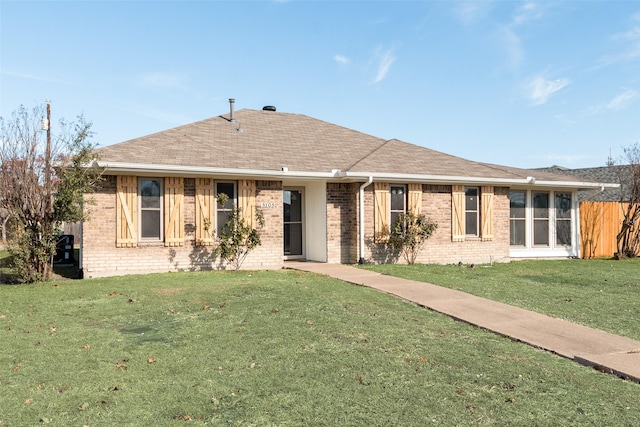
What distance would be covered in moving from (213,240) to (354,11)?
793cm

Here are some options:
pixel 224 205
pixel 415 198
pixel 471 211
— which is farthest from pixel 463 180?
pixel 224 205

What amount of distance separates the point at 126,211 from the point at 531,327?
9.46m

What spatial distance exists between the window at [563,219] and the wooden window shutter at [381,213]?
24.2ft

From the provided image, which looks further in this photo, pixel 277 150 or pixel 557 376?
pixel 277 150

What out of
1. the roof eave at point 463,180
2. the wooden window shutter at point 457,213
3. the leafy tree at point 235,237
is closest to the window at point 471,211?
the wooden window shutter at point 457,213

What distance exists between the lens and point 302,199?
1544cm

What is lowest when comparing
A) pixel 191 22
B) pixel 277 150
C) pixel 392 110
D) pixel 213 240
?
pixel 213 240

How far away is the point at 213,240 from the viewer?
12.8m

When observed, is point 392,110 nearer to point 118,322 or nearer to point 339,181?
point 339,181

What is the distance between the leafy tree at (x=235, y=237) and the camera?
12742 mm

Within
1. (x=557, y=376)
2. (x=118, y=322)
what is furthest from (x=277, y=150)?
(x=557, y=376)

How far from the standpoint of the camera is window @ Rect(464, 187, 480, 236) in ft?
50.9

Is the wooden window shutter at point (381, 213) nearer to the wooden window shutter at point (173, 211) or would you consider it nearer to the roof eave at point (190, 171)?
the roof eave at point (190, 171)

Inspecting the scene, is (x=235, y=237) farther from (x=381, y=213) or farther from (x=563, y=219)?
(x=563, y=219)
